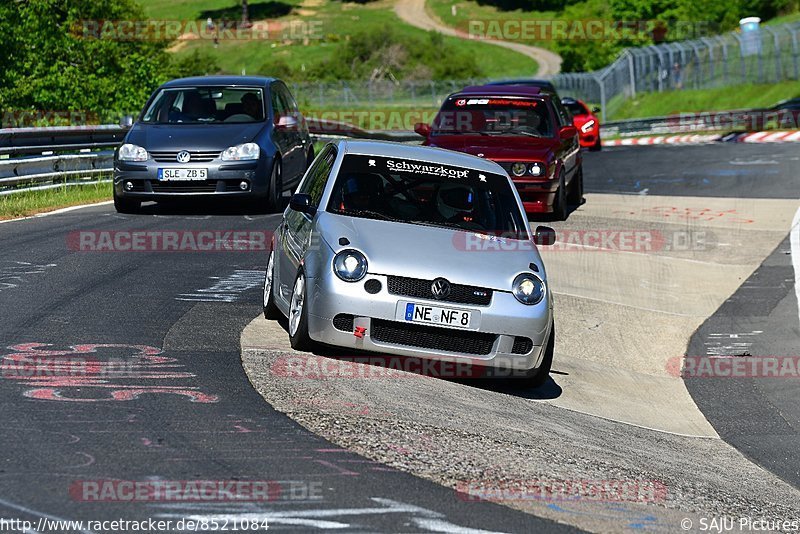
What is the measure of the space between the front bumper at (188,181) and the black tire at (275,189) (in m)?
0.41

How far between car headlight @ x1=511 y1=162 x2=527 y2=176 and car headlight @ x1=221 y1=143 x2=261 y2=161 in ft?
10.7

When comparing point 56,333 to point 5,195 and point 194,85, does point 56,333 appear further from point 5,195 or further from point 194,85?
point 5,195

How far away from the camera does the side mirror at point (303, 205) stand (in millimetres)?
9141

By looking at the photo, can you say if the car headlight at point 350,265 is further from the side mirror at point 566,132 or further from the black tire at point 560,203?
the side mirror at point 566,132

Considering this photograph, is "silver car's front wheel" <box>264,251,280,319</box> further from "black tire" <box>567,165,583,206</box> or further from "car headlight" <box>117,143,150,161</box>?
"black tire" <box>567,165,583,206</box>

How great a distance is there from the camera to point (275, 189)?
16.3m

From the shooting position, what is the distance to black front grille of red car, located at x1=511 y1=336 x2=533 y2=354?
27.7 ft

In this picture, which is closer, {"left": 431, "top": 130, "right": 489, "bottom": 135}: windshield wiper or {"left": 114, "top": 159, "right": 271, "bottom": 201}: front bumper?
{"left": 114, "top": 159, "right": 271, "bottom": 201}: front bumper

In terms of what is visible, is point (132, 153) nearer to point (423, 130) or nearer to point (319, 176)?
point (423, 130)

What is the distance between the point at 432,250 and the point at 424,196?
0.99m

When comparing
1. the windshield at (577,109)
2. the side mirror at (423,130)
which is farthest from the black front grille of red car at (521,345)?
the windshield at (577,109)

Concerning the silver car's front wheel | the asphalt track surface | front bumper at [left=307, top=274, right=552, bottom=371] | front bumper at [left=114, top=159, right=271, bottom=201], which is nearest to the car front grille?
front bumper at [left=114, top=159, right=271, bottom=201]

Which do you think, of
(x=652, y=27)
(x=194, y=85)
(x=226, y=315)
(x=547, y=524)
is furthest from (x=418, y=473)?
(x=652, y=27)

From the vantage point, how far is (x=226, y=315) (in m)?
9.96
